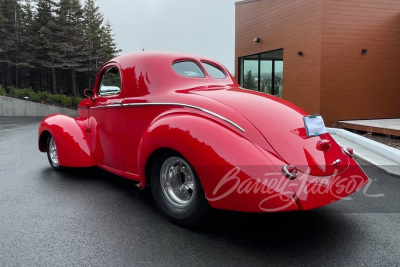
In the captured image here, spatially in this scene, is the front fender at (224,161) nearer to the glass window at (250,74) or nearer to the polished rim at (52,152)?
the polished rim at (52,152)

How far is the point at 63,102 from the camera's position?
28016 mm

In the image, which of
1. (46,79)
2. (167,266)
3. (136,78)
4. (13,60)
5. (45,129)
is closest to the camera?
(167,266)

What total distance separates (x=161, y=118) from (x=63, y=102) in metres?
27.8

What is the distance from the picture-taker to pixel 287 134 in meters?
2.65

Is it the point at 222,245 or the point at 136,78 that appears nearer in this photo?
the point at 222,245

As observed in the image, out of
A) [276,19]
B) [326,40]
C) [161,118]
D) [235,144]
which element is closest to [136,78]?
[161,118]

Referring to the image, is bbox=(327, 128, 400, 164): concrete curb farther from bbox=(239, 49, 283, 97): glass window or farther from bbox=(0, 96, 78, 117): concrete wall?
bbox=(0, 96, 78, 117): concrete wall

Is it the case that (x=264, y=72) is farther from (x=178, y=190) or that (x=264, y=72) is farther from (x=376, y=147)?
(x=178, y=190)

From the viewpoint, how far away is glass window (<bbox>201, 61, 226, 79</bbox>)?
387 centimetres

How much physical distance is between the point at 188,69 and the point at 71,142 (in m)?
1.90

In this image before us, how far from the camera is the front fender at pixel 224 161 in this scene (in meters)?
2.29

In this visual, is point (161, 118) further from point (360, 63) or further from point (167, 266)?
point (360, 63)

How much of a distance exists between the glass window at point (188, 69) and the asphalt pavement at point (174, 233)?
4.96 feet

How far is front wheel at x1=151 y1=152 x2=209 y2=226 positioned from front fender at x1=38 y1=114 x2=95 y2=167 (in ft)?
5.09
